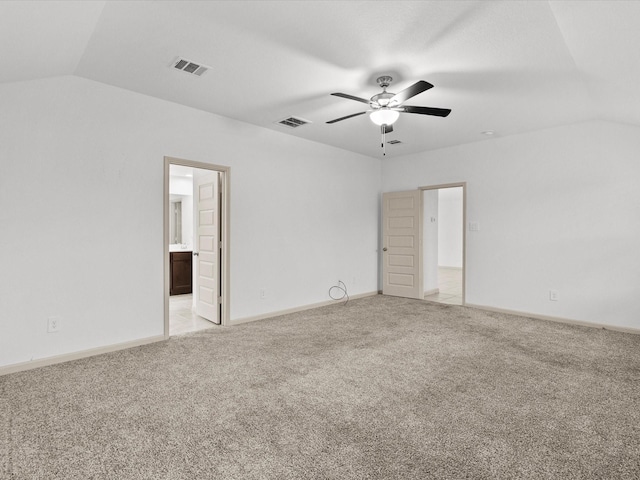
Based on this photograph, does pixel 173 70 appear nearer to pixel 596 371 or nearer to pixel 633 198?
pixel 596 371

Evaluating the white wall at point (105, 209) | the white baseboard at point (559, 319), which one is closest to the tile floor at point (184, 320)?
the white wall at point (105, 209)

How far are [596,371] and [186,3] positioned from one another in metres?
4.32

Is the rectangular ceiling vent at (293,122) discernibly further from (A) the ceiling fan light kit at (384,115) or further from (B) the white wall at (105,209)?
(A) the ceiling fan light kit at (384,115)

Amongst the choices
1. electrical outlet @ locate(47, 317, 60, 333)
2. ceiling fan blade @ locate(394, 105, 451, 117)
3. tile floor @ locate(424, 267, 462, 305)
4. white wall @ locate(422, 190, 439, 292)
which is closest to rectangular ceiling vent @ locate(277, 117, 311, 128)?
ceiling fan blade @ locate(394, 105, 451, 117)

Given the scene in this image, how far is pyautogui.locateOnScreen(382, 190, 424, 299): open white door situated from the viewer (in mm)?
6289

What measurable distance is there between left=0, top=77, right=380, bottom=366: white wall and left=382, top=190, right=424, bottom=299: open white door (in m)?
2.22

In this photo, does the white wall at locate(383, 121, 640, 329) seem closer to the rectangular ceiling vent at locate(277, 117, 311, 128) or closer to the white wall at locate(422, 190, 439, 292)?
the white wall at locate(422, 190, 439, 292)

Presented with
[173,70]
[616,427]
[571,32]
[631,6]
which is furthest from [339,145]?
[616,427]

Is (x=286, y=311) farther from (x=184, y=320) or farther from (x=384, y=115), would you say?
(x=384, y=115)

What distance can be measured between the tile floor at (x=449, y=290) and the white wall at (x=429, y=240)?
10.2 inches

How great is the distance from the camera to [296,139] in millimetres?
5395

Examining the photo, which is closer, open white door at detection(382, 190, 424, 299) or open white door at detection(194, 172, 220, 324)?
open white door at detection(194, 172, 220, 324)

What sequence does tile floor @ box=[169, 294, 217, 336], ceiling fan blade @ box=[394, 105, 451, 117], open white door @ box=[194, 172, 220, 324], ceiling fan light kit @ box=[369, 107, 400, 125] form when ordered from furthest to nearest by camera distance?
open white door @ box=[194, 172, 220, 324]
tile floor @ box=[169, 294, 217, 336]
ceiling fan light kit @ box=[369, 107, 400, 125]
ceiling fan blade @ box=[394, 105, 451, 117]

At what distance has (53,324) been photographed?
3.22 meters
